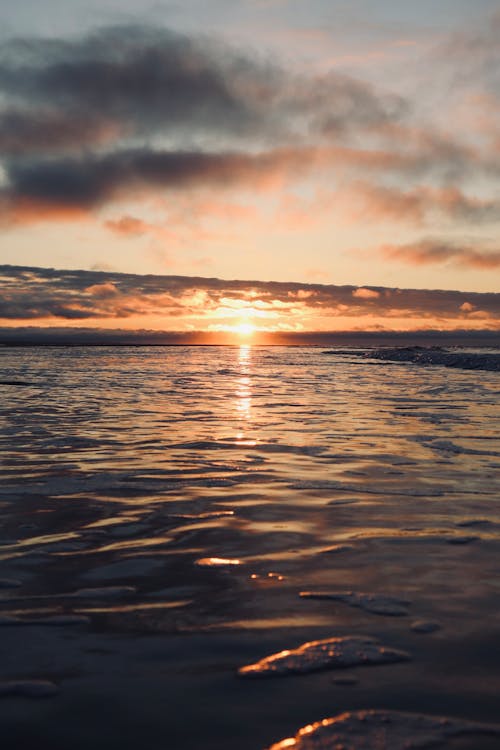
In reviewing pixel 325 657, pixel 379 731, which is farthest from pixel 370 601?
pixel 379 731

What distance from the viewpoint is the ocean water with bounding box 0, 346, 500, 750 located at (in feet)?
9.30

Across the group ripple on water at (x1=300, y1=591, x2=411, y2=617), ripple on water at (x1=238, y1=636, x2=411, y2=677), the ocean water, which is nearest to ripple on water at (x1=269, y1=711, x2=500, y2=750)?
the ocean water

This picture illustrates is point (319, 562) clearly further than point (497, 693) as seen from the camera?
Yes

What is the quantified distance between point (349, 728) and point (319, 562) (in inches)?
80.9

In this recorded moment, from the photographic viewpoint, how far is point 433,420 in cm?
1363

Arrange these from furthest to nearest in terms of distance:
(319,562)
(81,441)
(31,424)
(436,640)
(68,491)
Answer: (31,424) → (81,441) → (68,491) → (319,562) → (436,640)

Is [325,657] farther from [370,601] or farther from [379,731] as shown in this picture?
[370,601]

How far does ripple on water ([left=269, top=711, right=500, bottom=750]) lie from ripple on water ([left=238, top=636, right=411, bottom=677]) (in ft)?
1.36

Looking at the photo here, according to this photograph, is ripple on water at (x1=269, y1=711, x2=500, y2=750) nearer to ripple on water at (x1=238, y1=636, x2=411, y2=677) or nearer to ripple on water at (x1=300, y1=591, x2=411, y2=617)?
ripple on water at (x1=238, y1=636, x2=411, y2=677)

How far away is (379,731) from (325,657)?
62 centimetres

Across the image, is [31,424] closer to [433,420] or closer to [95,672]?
[433,420]

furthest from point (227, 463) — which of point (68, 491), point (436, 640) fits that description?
point (436, 640)

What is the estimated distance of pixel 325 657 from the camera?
10.7 feet

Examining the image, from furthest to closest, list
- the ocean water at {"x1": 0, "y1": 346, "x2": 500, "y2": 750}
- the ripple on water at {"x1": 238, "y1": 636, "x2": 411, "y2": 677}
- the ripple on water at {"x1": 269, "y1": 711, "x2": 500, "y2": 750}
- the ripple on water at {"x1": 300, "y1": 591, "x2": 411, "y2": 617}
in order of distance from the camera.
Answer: the ripple on water at {"x1": 300, "y1": 591, "x2": 411, "y2": 617}, the ripple on water at {"x1": 238, "y1": 636, "x2": 411, "y2": 677}, the ocean water at {"x1": 0, "y1": 346, "x2": 500, "y2": 750}, the ripple on water at {"x1": 269, "y1": 711, "x2": 500, "y2": 750}
